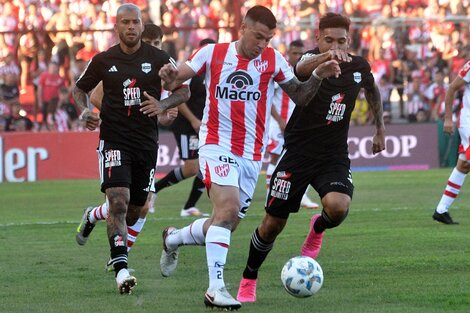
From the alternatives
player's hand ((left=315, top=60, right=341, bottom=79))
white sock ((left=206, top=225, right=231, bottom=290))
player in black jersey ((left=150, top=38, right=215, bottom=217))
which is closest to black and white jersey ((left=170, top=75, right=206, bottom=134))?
player in black jersey ((left=150, top=38, right=215, bottom=217))

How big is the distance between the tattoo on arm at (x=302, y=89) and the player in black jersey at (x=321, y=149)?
0.63 ft

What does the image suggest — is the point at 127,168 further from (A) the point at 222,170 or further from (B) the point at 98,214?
(B) the point at 98,214

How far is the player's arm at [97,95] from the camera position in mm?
9451

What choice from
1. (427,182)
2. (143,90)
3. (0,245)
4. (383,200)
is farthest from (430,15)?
(143,90)

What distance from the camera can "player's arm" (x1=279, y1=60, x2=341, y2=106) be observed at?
7.90 metres

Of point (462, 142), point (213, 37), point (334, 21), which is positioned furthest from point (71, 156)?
point (334, 21)

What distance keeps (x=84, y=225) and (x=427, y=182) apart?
11435mm

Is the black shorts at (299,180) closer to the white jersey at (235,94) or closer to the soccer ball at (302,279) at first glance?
the white jersey at (235,94)

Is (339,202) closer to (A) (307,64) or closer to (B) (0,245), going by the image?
(A) (307,64)

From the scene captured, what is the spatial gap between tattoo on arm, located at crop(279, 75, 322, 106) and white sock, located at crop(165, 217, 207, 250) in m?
1.19

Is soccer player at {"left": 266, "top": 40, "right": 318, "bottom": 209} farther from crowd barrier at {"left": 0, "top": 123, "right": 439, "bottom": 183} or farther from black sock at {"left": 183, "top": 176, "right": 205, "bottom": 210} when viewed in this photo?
crowd barrier at {"left": 0, "top": 123, "right": 439, "bottom": 183}

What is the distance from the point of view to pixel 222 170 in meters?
8.10

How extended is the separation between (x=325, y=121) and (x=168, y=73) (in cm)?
154

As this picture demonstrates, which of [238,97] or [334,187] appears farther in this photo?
[334,187]
